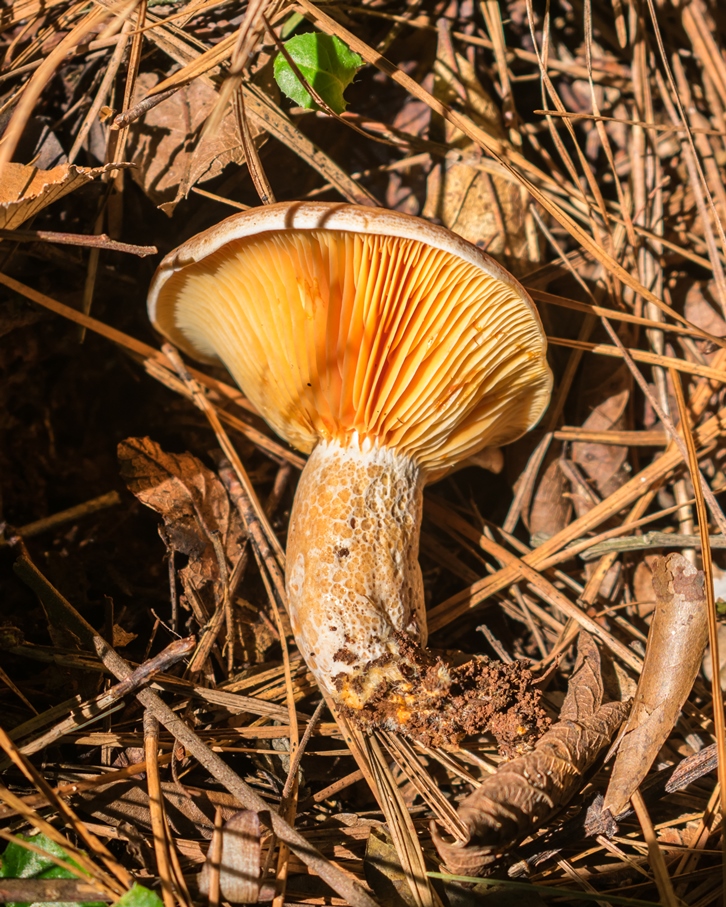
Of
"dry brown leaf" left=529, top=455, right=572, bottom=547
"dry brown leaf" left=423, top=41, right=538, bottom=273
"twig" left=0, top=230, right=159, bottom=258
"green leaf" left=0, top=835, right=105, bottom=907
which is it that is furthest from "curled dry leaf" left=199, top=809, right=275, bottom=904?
"dry brown leaf" left=423, top=41, right=538, bottom=273

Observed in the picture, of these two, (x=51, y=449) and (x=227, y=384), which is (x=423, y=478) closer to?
(x=227, y=384)

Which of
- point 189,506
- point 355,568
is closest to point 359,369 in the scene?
point 355,568

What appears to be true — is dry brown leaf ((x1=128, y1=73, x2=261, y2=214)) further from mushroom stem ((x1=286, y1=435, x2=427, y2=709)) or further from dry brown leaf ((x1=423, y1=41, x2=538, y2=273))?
mushroom stem ((x1=286, y1=435, x2=427, y2=709))

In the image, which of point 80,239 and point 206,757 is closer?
point 206,757

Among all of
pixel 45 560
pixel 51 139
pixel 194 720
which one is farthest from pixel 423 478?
pixel 51 139

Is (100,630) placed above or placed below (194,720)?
above

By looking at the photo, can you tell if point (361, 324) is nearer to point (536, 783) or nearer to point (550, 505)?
point (550, 505)

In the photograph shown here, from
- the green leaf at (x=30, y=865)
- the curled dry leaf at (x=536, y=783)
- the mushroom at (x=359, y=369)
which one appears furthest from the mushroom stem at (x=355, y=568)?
the green leaf at (x=30, y=865)
